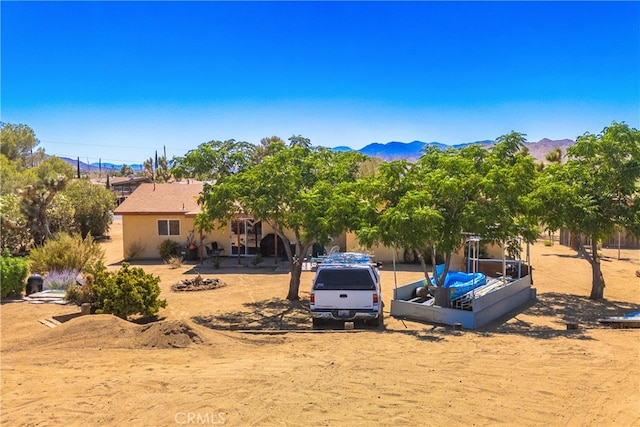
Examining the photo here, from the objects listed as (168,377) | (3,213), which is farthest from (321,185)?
(3,213)

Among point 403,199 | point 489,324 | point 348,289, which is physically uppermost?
point 403,199

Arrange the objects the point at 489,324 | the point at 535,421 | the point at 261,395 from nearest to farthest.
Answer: the point at 535,421 → the point at 261,395 → the point at 489,324

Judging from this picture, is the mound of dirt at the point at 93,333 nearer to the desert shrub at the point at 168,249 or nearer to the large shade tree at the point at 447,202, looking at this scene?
the large shade tree at the point at 447,202

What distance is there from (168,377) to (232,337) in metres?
3.05

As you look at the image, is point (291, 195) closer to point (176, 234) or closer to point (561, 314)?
point (561, 314)

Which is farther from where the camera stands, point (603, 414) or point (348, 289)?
point (348, 289)

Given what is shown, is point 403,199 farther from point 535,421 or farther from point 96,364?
point 96,364

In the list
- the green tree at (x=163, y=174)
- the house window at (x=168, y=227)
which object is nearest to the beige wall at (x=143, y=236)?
the house window at (x=168, y=227)

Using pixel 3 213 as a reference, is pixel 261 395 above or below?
below

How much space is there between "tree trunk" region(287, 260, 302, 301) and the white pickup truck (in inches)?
139

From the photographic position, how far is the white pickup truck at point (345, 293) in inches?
487

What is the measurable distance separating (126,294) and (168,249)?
13.6m

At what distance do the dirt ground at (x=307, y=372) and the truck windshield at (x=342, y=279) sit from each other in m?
1.12

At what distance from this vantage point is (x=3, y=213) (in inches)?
1000
